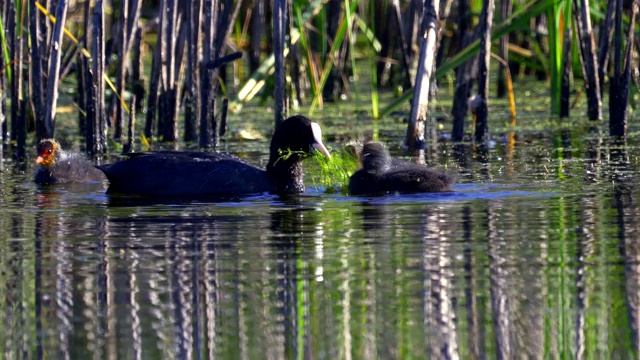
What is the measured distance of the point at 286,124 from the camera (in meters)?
8.52

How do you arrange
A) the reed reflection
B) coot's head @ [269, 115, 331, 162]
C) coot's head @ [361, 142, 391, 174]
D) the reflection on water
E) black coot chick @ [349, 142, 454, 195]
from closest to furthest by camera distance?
the reflection on water < the reed reflection < black coot chick @ [349, 142, 454, 195] < coot's head @ [361, 142, 391, 174] < coot's head @ [269, 115, 331, 162]

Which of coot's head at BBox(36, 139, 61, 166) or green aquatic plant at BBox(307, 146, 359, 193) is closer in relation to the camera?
green aquatic plant at BBox(307, 146, 359, 193)

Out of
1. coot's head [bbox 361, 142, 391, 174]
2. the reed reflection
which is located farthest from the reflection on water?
coot's head [bbox 361, 142, 391, 174]

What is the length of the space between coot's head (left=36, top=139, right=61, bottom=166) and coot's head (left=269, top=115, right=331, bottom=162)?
162 centimetres

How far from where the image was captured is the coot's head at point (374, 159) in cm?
804

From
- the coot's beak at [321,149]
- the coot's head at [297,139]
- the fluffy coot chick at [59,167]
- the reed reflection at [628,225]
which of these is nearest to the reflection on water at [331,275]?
the reed reflection at [628,225]

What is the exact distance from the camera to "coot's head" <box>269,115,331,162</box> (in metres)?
8.41

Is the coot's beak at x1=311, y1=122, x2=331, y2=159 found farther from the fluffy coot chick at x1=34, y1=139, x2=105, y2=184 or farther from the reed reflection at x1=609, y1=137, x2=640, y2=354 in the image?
the reed reflection at x1=609, y1=137, x2=640, y2=354

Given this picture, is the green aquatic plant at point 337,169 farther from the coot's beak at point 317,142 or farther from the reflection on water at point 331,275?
the reflection on water at point 331,275

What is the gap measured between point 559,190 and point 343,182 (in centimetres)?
132

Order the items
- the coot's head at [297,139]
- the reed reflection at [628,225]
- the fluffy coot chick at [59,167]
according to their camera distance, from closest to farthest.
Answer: the reed reflection at [628,225] < the coot's head at [297,139] < the fluffy coot chick at [59,167]

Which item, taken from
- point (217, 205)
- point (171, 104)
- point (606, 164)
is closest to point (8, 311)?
point (217, 205)

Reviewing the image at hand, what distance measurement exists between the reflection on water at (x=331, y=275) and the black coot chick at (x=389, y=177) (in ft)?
0.31

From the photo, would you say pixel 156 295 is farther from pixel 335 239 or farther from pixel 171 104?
pixel 171 104
